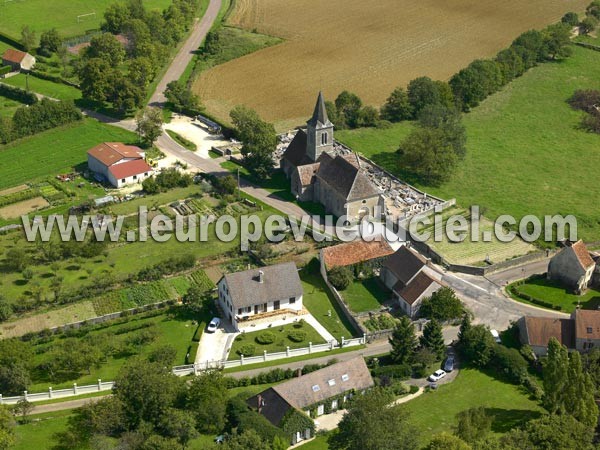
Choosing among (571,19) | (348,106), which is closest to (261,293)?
(348,106)

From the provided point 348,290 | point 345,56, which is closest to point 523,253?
point 348,290

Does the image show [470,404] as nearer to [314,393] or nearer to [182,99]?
[314,393]

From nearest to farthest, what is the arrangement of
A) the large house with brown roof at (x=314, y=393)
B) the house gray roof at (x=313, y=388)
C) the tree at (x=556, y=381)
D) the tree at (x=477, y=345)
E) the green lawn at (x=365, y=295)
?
the large house with brown roof at (x=314, y=393), the tree at (x=556, y=381), the house gray roof at (x=313, y=388), the tree at (x=477, y=345), the green lawn at (x=365, y=295)

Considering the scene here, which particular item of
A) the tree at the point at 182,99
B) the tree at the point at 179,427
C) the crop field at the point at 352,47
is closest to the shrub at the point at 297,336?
the tree at the point at 179,427

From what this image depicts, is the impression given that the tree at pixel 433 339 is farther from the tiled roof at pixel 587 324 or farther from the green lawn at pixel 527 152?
the green lawn at pixel 527 152

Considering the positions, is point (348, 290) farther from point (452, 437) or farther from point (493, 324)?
point (452, 437)

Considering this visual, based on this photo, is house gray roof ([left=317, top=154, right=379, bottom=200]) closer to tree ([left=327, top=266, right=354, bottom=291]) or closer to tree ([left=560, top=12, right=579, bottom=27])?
tree ([left=327, top=266, right=354, bottom=291])
